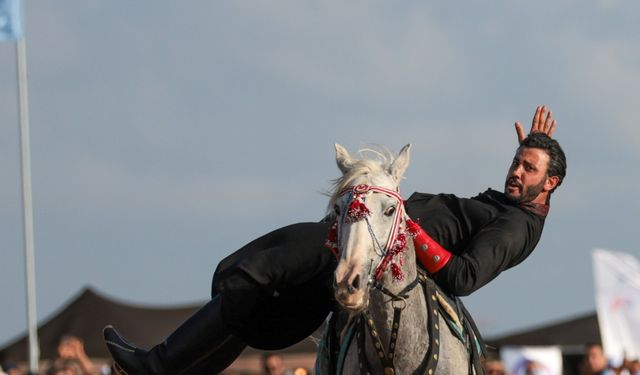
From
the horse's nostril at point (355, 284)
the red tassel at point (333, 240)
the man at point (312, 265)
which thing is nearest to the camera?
the horse's nostril at point (355, 284)

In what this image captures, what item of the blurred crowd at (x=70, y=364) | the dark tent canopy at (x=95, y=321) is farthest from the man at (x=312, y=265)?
the dark tent canopy at (x=95, y=321)

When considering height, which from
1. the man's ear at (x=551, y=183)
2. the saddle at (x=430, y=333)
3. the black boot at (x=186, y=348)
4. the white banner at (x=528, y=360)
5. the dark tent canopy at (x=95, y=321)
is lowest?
the dark tent canopy at (x=95, y=321)

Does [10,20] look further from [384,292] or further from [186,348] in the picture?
[384,292]

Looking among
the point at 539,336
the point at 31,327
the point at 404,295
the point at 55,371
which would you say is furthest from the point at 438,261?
the point at 539,336

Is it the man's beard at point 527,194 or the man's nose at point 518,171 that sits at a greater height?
the man's nose at point 518,171

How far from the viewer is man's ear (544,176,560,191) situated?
9172 millimetres

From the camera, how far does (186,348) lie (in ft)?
30.3

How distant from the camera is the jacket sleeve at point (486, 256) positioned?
8.35 meters

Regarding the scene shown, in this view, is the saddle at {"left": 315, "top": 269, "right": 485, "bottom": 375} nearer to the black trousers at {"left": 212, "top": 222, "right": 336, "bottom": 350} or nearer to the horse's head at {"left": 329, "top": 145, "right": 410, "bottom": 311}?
the black trousers at {"left": 212, "top": 222, "right": 336, "bottom": 350}

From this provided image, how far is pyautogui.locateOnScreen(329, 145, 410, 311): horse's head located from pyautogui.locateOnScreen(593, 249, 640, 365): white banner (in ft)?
38.6

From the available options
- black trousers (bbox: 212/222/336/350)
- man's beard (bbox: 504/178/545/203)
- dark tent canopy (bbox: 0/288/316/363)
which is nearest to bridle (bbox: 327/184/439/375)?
black trousers (bbox: 212/222/336/350)

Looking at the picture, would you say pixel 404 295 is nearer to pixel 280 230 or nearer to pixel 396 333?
pixel 396 333

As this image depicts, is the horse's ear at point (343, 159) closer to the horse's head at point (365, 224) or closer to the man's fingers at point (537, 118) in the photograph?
the horse's head at point (365, 224)

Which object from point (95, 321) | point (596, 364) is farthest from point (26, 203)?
point (596, 364)
